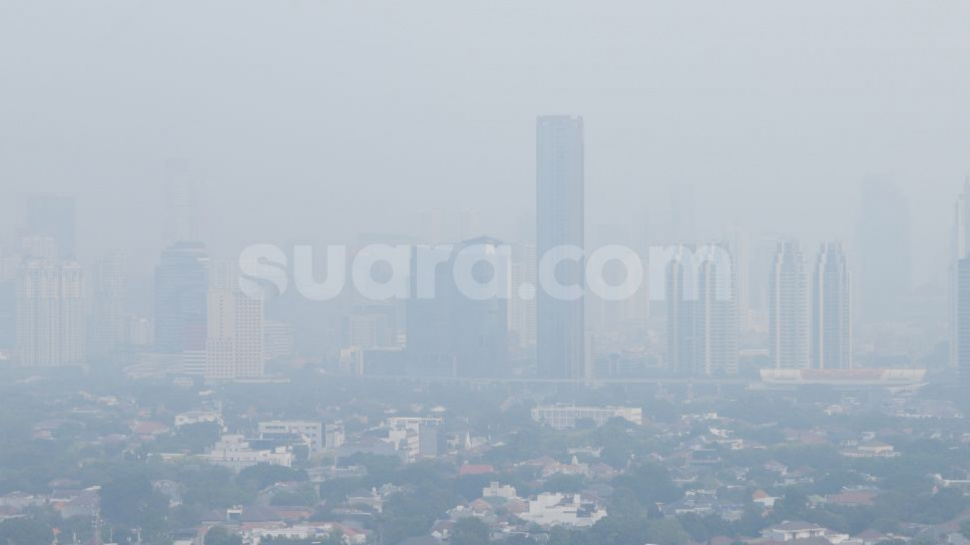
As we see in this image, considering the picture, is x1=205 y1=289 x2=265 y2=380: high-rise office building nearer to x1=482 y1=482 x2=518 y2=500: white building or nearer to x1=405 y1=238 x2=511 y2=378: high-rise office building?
x1=405 y1=238 x2=511 y2=378: high-rise office building

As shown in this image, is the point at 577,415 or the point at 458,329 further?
the point at 458,329

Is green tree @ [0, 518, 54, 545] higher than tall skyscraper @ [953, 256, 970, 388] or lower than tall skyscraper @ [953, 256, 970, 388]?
lower

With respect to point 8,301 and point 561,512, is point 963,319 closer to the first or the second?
point 561,512

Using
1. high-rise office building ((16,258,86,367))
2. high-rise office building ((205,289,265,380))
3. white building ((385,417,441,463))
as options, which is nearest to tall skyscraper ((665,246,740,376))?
high-rise office building ((205,289,265,380))

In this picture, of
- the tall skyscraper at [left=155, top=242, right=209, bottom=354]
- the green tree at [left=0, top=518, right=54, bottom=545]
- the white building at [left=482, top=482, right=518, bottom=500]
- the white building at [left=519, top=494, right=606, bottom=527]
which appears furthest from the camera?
the tall skyscraper at [left=155, top=242, right=209, bottom=354]

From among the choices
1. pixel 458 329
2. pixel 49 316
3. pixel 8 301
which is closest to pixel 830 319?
pixel 458 329

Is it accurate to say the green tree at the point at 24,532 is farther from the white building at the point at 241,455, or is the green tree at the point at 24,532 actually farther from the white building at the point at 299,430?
the white building at the point at 299,430

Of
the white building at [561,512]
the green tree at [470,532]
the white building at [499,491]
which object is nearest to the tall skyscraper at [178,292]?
the white building at [499,491]
